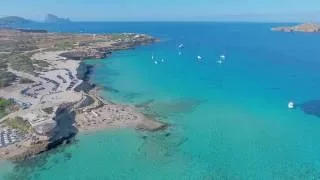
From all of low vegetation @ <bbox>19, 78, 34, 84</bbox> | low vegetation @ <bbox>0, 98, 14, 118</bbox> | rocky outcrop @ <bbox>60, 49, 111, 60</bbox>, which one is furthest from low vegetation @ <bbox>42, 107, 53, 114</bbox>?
rocky outcrop @ <bbox>60, 49, 111, 60</bbox>

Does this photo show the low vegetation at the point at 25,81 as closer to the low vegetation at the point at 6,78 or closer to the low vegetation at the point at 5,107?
the low vegetation at the point at 6,78

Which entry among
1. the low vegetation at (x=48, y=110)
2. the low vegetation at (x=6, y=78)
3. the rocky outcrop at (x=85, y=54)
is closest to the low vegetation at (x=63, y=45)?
the rocky outcrop at (x=85, y=54)

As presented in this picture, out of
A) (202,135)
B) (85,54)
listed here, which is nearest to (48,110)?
(202,135)

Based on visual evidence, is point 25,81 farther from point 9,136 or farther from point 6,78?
point 9,136

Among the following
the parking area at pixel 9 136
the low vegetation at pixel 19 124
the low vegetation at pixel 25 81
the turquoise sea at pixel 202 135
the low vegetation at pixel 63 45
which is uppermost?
the low vegetation at pixel 63 45

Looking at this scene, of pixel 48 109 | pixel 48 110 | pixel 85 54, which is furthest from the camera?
pixel 85 54

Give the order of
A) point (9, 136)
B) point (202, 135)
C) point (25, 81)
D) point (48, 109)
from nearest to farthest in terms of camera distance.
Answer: point (9, 136) → point (202, 135) → point (48, 109) → point (25, 81)

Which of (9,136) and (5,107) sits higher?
(5,107)

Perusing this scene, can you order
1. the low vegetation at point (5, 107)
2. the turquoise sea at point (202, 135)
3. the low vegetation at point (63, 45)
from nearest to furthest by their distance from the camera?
the turquoise sea at point (202, 135) → the low vegetation at point (5, 107) → the low vegetation at point (63, 45)
